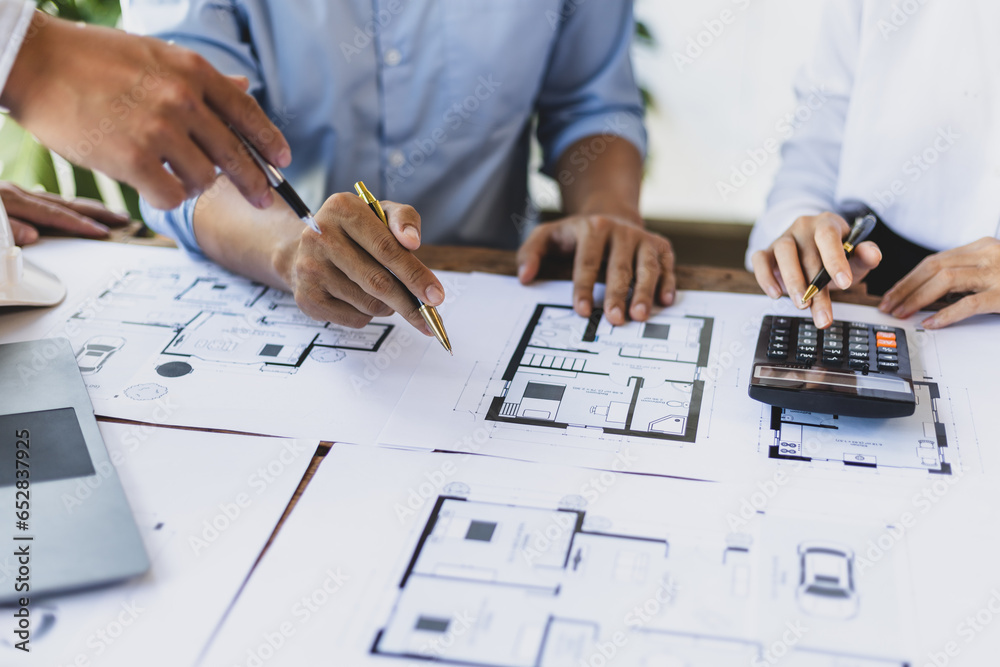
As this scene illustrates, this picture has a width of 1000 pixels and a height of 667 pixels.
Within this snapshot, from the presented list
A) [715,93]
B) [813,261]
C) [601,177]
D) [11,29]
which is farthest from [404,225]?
[715,93]

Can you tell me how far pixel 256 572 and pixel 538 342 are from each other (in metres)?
0.37

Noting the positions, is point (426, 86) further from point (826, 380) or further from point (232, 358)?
point (826, 380)

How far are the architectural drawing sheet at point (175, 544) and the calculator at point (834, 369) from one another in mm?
388

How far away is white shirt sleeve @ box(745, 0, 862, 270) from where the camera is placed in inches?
38.6

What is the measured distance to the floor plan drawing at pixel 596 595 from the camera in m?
0.45

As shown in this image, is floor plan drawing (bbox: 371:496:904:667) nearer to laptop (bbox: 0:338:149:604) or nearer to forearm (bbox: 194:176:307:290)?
laptop (bbox: 0:338:149:604)

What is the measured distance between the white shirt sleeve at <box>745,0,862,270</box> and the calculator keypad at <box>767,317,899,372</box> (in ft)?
0.80

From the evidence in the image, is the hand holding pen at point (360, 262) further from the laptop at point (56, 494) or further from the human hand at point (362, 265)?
the laptop at point (56, 494)

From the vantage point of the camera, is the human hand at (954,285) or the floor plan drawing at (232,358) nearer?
the floor plan drawing at (232,358)

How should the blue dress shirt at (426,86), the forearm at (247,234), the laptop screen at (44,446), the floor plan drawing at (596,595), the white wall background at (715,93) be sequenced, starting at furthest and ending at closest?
the white wall background at (715,93) < the blue dress shirt at (426,86) < the forearm at (247,234) < the laptop screen at (44,446) < the floor plan drawing at (596,595)

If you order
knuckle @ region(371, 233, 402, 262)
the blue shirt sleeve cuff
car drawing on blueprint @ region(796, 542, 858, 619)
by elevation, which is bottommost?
car drawing on blueprint @ region(796, 542, 858, 619)

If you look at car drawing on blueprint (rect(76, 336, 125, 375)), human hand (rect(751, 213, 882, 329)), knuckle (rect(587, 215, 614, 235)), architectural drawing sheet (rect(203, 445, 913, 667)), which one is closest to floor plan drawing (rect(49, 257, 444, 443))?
car drawing on blueprint (rect(76, 336, 125, 375))

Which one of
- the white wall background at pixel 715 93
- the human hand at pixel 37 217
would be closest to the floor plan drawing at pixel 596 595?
the human hand at pixel 37 217

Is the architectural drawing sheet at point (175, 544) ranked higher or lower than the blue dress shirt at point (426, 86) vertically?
lower
